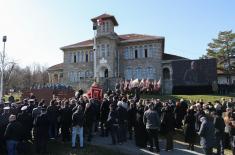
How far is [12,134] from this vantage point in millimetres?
13516

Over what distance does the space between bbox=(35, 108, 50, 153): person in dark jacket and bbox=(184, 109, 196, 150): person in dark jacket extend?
6.64 m

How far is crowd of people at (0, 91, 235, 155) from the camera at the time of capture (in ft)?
45.7

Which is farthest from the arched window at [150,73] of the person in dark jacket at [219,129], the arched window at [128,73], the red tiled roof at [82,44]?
the person in dark jacket at [219,129]

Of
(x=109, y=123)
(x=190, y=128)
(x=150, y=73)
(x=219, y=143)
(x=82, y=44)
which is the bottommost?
(x=219, y=143)

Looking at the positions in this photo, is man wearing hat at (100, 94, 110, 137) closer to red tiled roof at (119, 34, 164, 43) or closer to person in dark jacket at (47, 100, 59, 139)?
person in dark jacket at (47, 100, 59, 139)

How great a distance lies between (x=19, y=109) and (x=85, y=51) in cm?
4370

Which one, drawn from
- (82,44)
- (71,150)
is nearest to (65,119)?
(71,150)

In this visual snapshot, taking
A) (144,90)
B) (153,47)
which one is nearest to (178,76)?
(144,90)

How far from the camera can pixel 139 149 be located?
16.1 meters

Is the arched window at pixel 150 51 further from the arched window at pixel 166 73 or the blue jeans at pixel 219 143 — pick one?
the blue jeans at pixel 219 143

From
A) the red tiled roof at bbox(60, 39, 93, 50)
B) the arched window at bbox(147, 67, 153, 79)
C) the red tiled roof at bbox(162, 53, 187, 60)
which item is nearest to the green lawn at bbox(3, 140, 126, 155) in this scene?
the arched window at bbox(147, 67, 153, 79)

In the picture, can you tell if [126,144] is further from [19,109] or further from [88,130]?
[19,109]

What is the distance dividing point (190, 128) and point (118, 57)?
41.2m

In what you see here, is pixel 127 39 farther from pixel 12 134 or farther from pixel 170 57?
pixel 12 134
